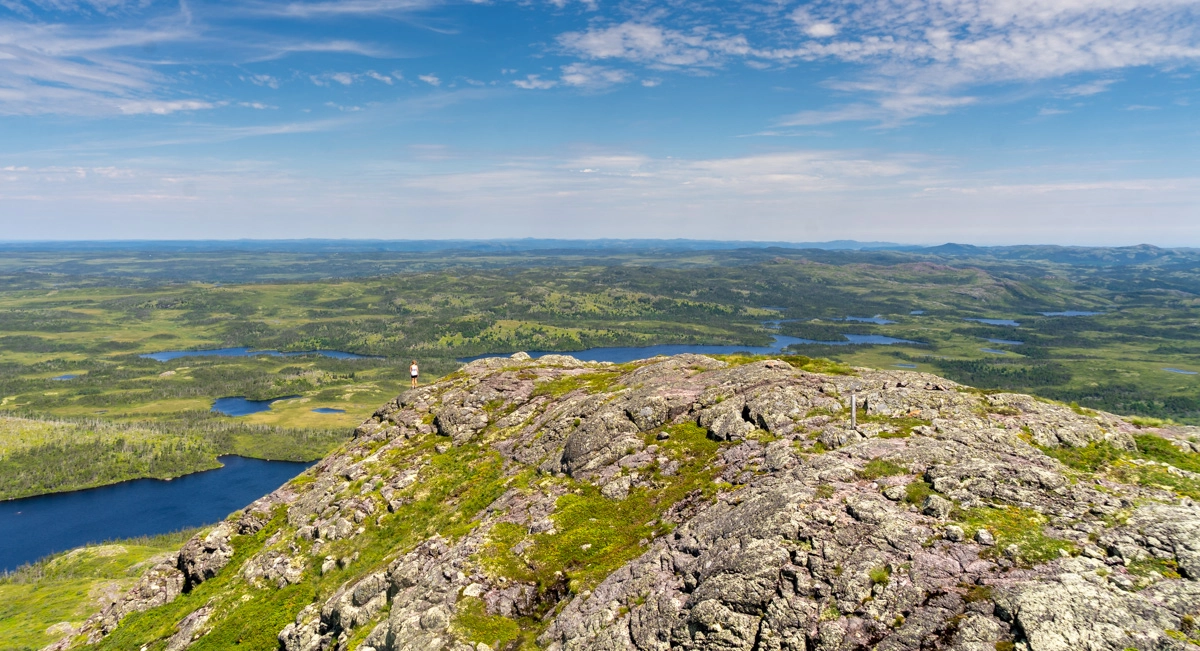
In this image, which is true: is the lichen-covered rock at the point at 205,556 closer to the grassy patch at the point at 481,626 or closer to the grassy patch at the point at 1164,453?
the grassy patch at the point at 481,626

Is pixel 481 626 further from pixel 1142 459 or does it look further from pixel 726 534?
pixel 1142 459

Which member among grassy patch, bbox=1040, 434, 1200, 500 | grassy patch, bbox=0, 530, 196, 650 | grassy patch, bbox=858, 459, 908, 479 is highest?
grassy patch, bbox=1040, 434, 1200, 500

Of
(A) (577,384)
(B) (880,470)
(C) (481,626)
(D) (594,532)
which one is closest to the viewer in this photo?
(B) (880,470)

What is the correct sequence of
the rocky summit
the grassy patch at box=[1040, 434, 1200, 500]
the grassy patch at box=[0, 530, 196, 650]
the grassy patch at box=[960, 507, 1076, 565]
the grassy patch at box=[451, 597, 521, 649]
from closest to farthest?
the rocky summit, the grassy patch at box=[960, 507, 1076, 565], the grassy patch at box=[1040, 434, 1200, 500], the grassy patch at box=[451, 597, 521, 649], the grassy patch at box=[0, 530, 196, 650]

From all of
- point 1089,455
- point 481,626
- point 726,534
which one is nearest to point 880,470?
point 726,534

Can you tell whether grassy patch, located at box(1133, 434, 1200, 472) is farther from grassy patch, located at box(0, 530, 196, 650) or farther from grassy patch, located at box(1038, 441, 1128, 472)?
grassy patch, located at box(0, 530, 196, 650)

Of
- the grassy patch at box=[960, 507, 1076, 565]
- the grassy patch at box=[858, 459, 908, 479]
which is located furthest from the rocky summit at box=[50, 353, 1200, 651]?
the grassy patch at box=[858, 459, 908, 479]

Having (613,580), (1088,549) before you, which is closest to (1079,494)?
(1088,549)
